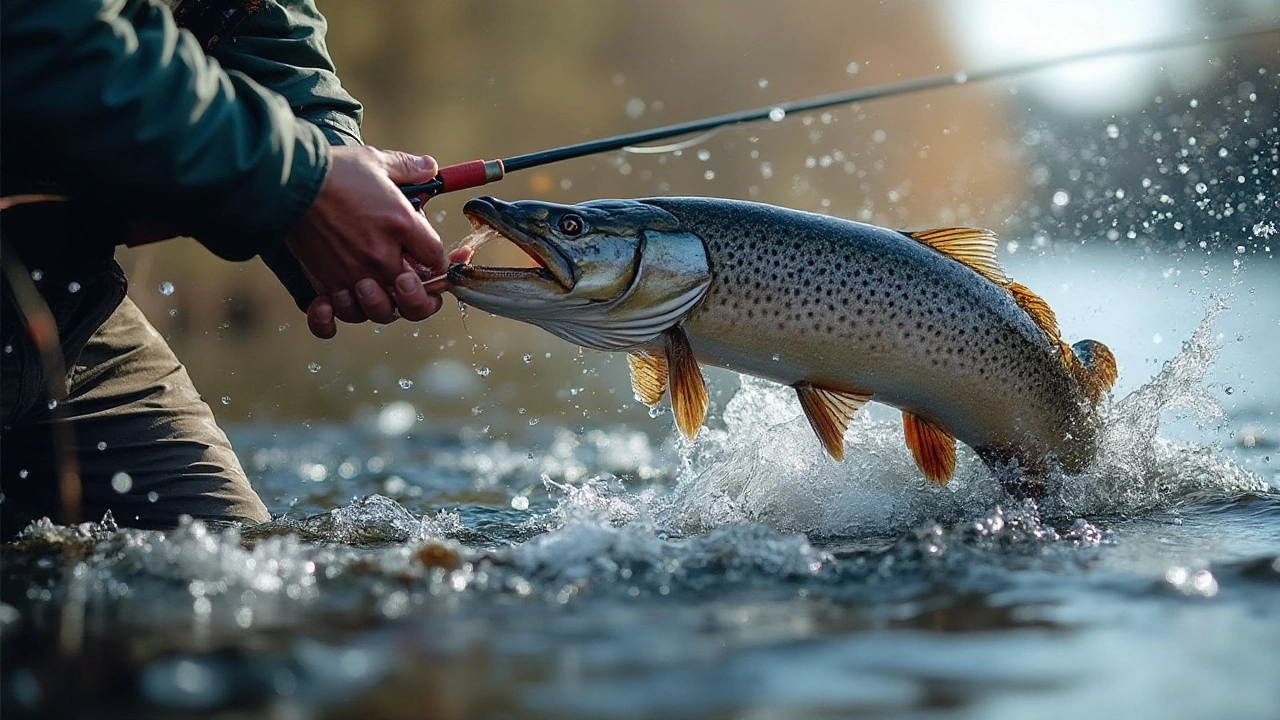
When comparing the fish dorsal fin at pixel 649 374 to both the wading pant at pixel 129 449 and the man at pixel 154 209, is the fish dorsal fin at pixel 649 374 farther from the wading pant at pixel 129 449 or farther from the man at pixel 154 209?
the wading pant at pixel 129 449

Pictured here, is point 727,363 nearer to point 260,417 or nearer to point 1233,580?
point 1233,580

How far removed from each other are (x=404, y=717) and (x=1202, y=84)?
6.46 m

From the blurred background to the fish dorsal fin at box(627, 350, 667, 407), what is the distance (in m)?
0.85

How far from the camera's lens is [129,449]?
3383 millimetres

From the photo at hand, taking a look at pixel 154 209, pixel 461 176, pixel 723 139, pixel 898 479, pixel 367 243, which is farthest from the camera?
pixel 723 139

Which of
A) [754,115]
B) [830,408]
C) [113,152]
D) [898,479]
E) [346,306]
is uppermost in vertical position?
[754,115]

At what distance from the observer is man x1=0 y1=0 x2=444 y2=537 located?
7.79ft

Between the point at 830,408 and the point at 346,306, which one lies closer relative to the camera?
the point at 346,306

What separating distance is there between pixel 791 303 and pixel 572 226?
586 millimetres

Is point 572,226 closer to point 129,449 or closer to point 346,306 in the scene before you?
point 346,306

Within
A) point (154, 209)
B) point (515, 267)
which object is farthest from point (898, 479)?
point (154, 209)

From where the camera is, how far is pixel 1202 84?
22.3 ft

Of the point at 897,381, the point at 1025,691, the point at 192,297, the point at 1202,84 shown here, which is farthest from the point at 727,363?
the point at 192,297

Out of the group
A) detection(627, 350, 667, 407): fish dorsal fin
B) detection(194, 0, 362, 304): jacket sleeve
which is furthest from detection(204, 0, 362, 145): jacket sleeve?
detection(627, 350, 667, 407): fish dorsal fin
